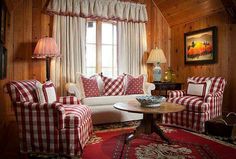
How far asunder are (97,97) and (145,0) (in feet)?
9.38

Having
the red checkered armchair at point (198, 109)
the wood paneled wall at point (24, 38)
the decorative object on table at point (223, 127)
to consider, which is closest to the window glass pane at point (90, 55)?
the wood paneled wall at point (24, 38)

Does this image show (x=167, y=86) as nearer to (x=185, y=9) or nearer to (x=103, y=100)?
(x=103, y=100)

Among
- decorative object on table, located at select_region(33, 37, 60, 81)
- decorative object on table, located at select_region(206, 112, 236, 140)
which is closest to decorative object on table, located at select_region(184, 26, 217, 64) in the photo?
decorative object on table, located at select_region(206, 112, 236, 140)

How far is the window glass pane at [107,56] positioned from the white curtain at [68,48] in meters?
0.54

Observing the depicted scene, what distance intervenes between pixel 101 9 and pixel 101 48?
847 millimetres

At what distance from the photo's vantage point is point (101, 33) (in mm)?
4980

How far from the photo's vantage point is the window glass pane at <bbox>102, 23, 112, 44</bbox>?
5.01 m

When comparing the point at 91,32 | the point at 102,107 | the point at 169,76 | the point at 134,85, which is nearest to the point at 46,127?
the point at 102,107

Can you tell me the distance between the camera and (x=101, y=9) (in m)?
4.74

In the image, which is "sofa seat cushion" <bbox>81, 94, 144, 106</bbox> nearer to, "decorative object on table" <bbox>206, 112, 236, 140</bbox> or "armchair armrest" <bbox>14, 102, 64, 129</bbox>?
"armchair armrest" <bbox>14, 102, 64, 129</bbox>

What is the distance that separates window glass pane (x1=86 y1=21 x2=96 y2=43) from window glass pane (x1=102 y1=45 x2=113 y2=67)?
30cm

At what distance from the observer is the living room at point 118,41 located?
4156mm

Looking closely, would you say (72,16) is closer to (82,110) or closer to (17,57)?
(17,57)

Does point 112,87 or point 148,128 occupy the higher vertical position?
point 112,87
